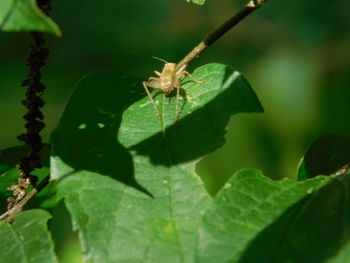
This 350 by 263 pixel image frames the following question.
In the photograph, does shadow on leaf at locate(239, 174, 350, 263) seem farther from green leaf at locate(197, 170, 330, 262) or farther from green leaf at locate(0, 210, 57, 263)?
green leaf at locate(0, 210, 57, 263)

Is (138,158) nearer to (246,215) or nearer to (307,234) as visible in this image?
(246,215)

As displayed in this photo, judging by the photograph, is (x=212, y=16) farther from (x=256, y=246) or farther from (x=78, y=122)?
(x=256, y=246)

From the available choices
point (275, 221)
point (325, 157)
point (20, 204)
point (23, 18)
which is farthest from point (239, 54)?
point (23, 18)

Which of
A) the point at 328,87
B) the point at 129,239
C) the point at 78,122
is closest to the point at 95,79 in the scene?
the point at 78,122

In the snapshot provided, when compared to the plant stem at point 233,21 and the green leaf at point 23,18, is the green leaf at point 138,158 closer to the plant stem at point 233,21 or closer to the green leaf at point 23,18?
the plant stem at point 233,21

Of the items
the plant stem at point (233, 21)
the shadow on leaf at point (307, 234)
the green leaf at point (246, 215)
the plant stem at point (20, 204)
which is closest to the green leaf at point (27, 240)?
the plant stem at point (20, 204)

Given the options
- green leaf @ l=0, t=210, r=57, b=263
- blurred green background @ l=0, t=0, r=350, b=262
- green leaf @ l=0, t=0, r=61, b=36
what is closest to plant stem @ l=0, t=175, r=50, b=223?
green leaf @ l=0, t=210, r=57, b=263
